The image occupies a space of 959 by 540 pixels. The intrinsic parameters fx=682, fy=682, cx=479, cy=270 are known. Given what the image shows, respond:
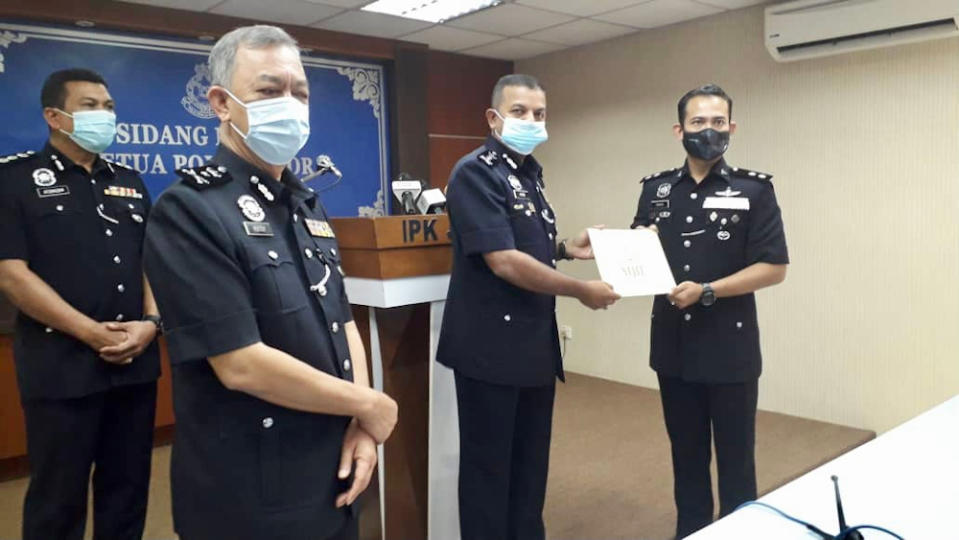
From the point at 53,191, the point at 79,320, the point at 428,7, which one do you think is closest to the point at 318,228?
the point at 79,320

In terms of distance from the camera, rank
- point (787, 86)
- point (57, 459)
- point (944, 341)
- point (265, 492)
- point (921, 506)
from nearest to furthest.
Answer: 1. point (921, 506)
2. point (265, 492)
3. point (57, 459)
4. point (944, 341)
5. point (787, 86)

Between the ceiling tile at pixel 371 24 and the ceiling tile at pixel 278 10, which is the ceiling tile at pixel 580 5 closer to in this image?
the ceiling tile at pixel 371 24

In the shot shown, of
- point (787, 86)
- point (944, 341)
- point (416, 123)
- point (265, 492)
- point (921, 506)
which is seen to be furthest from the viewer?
point (416, 123)

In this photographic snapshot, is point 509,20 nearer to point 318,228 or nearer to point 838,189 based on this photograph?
point 838,189

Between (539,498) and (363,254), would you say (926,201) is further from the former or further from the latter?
(363,254)

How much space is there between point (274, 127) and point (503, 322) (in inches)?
38.1

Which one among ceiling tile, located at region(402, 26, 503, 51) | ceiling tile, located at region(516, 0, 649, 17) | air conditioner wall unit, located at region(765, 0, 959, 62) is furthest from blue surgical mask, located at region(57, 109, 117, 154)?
air conditioner wall unit, located at region(765, 0, 959, 62)

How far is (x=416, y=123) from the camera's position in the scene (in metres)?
4.95

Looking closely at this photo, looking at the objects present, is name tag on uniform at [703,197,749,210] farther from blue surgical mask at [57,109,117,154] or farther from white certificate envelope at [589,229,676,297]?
blue surgical mask at [57,109,117,154]

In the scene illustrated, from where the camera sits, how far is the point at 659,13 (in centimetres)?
421

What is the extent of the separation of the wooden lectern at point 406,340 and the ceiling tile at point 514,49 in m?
3.17

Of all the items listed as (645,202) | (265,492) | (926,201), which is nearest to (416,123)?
(645,202)

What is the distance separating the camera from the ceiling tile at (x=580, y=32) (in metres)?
4.46

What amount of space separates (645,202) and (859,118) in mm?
2062
